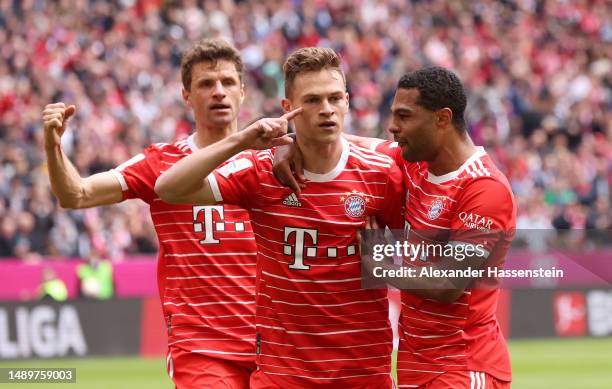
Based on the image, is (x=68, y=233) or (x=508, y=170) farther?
(x=508, y=170)

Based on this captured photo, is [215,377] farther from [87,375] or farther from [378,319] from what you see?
[87,375]

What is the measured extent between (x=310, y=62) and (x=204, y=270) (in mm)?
1548

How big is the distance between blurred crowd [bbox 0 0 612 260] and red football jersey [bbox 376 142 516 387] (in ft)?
40.8

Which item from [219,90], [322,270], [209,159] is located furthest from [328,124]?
[219,90]

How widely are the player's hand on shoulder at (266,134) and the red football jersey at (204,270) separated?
1258mm

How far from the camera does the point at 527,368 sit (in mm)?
16781

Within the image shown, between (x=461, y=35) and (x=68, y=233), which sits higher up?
(x=461, y=35)

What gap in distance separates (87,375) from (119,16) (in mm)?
10197

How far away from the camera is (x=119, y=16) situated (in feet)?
79.7

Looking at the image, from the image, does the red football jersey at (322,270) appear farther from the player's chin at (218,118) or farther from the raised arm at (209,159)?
the player's chin at (218,118)

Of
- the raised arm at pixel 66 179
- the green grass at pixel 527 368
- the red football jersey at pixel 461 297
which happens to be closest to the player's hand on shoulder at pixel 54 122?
the raised arm at pixel 66 179

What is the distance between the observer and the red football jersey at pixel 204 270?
744 cm

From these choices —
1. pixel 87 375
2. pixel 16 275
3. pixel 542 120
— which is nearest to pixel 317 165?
pixel 87 375

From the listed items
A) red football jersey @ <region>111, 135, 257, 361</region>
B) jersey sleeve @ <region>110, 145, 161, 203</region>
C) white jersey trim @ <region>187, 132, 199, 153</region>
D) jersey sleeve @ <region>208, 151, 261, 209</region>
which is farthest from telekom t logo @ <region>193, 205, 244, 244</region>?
jersey sleeve @ <region>208, 151, 261, 209</region>
